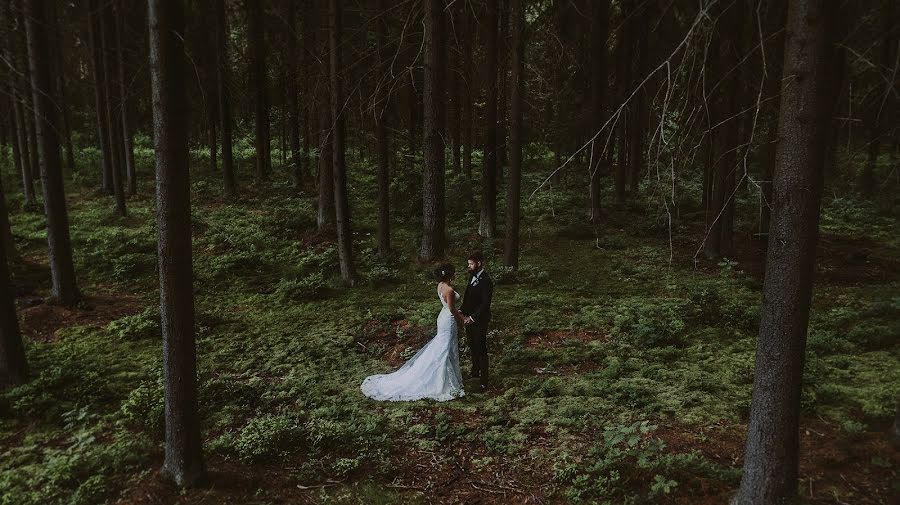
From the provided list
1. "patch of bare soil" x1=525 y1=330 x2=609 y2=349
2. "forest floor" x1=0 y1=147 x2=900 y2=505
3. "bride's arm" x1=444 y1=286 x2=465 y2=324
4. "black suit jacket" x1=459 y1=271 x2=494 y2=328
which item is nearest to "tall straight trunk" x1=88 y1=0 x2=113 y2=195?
"forest floor" x1=0 y1=147 x2=900 y2=505

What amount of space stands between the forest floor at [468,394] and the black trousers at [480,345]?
301 millimetres

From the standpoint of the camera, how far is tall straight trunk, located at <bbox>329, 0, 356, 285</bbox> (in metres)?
12.5

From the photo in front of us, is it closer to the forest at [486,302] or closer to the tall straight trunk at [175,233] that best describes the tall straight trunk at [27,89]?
the forest at [486,302]

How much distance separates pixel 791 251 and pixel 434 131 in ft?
34.6

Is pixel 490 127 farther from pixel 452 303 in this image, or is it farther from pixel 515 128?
pixel 452 303

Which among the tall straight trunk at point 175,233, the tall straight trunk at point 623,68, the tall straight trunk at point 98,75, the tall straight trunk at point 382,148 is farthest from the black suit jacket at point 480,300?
the tall straight trunk at point 98,75

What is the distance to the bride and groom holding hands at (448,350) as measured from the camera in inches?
335

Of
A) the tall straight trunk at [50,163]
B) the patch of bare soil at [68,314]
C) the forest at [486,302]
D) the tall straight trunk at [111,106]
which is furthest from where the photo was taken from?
the tall straight trunk at [111,106]

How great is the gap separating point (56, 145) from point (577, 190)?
19.6 m

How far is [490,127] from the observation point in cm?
1616

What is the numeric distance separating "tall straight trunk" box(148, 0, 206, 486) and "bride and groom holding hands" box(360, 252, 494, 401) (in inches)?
121

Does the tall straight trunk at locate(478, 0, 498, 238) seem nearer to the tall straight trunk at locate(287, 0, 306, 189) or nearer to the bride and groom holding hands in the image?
the tall straight trunk at locate(287, 0, 306, 189)

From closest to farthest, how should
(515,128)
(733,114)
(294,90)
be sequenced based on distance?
1. (515,128)
2. (733,114)
3. (294,90)

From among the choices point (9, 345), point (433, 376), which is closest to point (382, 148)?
point (433, 376)
